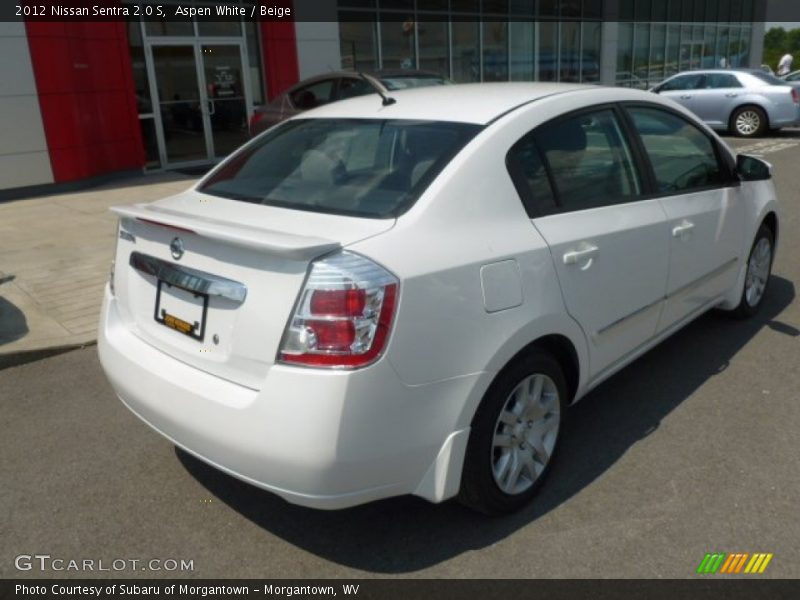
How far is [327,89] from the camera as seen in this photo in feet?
35.8

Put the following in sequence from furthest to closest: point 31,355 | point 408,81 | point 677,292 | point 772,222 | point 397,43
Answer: point 397,43
point 408,81
point 772,222
point 31,355
point 677,292

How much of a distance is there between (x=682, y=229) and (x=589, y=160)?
0.73 m

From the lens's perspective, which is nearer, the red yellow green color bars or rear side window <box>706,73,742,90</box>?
the red yellow green color bars

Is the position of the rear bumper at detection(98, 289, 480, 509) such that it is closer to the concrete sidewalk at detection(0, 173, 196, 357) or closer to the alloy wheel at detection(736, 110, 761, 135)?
the concrete sidewalk at detection(0, 173, 196, 357)

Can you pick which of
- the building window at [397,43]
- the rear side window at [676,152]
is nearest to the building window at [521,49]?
the building window at [397,43]

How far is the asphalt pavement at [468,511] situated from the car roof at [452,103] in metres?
1.59

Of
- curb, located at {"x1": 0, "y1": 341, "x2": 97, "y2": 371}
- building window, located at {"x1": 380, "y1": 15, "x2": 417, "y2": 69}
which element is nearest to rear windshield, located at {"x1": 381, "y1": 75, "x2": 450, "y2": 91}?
building window, located at {"x1": 380, "y1": 15, "x2": 417, "y2": 69}

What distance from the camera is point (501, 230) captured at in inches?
106

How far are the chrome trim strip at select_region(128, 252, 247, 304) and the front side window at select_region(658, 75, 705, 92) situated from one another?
16.7m

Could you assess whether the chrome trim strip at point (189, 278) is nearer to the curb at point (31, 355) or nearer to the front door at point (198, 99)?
the curb at point (31, 355)

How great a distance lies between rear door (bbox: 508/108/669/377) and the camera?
2.93 m

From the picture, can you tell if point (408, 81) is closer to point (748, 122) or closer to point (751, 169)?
point (751, 169)

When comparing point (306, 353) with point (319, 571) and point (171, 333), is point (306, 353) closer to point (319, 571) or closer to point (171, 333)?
point (171, 333)
